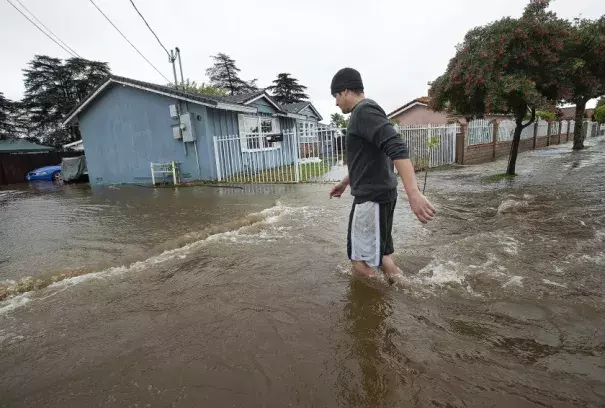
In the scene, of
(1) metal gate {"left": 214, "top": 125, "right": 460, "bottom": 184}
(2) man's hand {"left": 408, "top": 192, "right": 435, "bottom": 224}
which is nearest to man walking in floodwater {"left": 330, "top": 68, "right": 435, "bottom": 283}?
(2) man's hand {"left": 408, "top": 192, "right": 435, "bottom": 224}

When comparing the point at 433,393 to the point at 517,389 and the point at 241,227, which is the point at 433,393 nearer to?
the point at 517,389

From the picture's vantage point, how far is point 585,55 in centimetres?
777

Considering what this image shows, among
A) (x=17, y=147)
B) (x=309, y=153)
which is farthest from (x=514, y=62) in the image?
(x=17, y=147)

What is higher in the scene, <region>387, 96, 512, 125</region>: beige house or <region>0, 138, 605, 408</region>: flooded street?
<region>387, 96, 512, 125</region>: beige house

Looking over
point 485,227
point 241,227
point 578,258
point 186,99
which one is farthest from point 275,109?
point 578,258

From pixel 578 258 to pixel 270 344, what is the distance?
3.03 meters

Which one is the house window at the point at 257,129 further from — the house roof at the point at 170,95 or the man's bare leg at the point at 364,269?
the man's bare leg at the point at 364,269

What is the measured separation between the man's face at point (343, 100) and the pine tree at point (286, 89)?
154 feet

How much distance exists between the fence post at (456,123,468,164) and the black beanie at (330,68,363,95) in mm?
11573

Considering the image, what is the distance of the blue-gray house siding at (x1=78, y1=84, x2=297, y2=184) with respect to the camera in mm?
12289

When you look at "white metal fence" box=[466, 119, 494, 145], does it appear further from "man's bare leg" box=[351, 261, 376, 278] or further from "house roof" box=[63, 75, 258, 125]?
"man's bare leg" box=[351, 261, 376, 278]

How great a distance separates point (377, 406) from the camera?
1.47 meters

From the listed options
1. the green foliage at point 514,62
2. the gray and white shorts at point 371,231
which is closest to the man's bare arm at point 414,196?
the gray and white shorts at point 371,231

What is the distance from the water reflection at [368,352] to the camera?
1.54 meters
